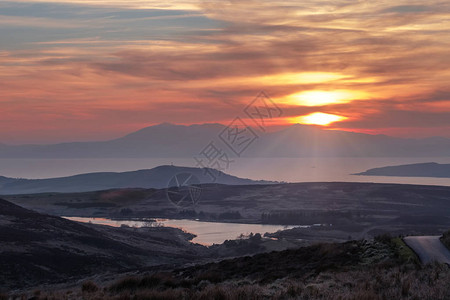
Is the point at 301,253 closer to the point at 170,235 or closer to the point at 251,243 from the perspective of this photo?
the point at 251,243

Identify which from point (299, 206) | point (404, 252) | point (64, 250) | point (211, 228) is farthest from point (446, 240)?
point (299, 206)

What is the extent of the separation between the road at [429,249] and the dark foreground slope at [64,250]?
26441 mm

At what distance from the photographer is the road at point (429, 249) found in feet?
73.9

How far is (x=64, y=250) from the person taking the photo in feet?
165

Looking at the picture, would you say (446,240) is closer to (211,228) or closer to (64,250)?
(64,250)

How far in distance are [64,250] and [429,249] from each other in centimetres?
3676

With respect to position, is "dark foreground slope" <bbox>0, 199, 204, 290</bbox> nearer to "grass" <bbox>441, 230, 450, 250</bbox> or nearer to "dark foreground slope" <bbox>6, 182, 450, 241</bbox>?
"dark foreground slope" <bbox>6, 182, 450, 241</bbox>

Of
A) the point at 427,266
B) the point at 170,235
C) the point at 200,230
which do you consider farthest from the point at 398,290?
the point at 200,230

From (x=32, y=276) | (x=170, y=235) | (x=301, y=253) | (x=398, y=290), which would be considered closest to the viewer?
(x=398, y=290)

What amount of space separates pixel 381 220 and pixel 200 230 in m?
36.9

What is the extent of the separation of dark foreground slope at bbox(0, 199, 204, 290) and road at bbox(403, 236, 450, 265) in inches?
1041

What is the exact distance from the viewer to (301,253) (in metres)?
29.9

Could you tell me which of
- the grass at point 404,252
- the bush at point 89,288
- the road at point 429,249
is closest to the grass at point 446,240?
the road at point 429,249

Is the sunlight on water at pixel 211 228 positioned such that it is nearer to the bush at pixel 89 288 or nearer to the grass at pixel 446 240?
the grass at pixel 446 240
